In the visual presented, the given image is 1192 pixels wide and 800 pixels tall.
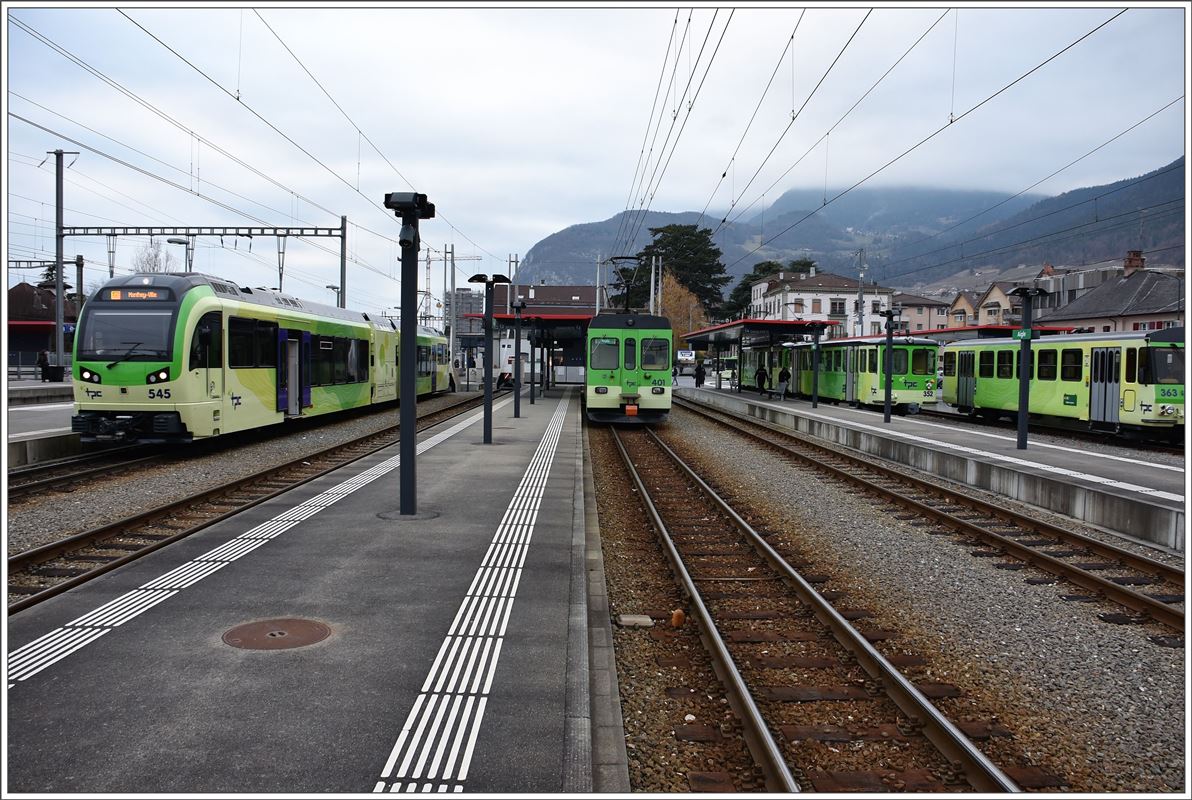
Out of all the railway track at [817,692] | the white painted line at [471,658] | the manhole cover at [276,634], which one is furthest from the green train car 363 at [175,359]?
the manhole cover at [276,634]

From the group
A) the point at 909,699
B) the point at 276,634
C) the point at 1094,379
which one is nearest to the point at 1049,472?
the point at 1094,379

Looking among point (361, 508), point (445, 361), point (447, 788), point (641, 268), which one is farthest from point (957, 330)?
point (641, 268)

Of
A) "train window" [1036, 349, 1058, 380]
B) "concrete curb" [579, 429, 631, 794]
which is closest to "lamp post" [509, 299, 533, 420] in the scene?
"train window" [1036, 349, 1058, 380]

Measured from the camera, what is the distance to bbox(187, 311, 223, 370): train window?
1521 cm

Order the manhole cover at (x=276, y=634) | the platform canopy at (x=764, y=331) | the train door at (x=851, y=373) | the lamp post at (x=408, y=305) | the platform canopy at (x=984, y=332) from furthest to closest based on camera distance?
the platform canopy at (x=764, y=331)
the platform canopy at (x=984, y=332)
the train door at (x=851, y=373)
the lamp post at (x=408, y=305)
the manhole cover at (x=276, y=634)

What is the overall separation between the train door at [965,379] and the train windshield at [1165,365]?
8.72 meters

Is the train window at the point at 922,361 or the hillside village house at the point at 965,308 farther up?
the hillside village house at the point at 965,308

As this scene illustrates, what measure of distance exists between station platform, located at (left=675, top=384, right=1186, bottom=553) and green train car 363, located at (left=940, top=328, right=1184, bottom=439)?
157 centimetres

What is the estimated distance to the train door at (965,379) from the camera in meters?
28.9

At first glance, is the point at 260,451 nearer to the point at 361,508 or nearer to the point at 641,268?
Answer: the point at 361,508

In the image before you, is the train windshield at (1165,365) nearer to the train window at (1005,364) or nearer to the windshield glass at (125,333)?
the train window at (1005,364)

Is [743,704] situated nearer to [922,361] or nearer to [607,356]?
[607,356]

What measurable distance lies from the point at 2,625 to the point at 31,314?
231ft

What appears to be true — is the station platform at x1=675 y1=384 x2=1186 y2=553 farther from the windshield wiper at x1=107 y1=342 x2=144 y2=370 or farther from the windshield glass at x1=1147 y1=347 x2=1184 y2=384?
the windshield wiper at x1=107 y1=342 x2=144 y2=370
